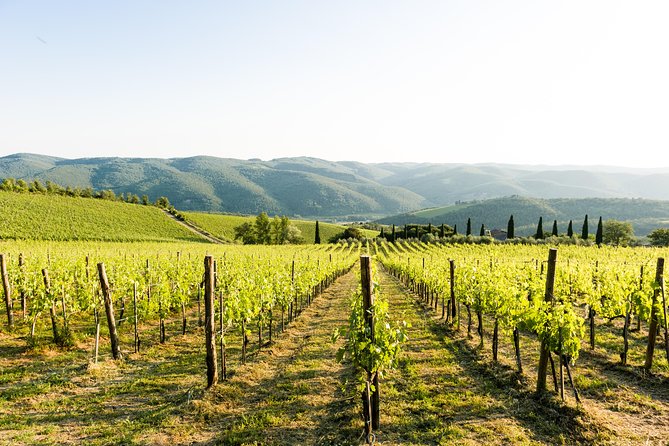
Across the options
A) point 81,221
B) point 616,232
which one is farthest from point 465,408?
point 616,232

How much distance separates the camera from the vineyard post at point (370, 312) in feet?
22.5

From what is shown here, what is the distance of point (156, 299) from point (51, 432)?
21.7 feet

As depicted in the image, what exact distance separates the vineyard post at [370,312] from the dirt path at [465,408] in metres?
0.37

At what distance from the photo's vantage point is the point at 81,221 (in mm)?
69125

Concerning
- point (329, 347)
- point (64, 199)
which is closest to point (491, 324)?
point (329, 347)

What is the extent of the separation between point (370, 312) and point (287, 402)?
3.53 m

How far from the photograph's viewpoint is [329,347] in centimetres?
1260

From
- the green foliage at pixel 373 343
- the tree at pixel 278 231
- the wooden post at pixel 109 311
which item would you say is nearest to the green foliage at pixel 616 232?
the tree at pixel 278 231

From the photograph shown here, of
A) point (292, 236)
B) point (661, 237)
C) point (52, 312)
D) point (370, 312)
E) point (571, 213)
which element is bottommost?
point (292, 236)

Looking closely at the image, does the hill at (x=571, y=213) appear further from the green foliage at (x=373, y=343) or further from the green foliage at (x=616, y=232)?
the green foliage at (x=373, y=343)

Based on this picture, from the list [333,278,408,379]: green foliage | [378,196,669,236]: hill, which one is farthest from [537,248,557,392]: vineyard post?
[378,196,669,236]: hill

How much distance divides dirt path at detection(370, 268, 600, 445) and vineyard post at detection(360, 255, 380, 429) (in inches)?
14.7

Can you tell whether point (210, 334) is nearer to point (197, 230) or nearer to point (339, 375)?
point (339, 375)

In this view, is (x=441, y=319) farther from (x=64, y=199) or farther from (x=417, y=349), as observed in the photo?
(x=64, y=199)
